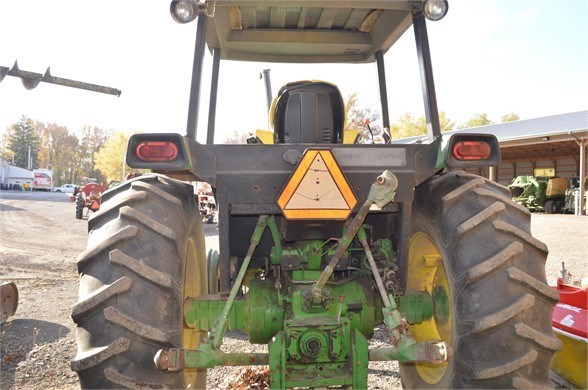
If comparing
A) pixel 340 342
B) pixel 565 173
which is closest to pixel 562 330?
pixel 340 342

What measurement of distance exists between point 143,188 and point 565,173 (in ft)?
122

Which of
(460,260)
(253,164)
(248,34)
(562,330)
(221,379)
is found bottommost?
(221,379)

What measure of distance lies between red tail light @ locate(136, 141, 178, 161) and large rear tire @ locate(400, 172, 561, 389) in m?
1.57

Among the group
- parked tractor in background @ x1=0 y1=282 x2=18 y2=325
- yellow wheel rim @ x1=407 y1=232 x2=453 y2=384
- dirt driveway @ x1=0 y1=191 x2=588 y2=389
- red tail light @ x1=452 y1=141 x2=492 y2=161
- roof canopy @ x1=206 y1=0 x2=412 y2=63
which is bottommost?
dirt driveway @ x1=0 y1=191 x2=588 y2=389

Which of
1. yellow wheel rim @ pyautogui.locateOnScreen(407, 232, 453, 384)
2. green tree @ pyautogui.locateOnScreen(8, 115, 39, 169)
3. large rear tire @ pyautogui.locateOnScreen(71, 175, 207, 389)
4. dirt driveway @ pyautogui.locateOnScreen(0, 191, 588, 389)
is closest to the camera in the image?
large rear tire @ pyautogui.locateOnScreen(71, 175, 207, 389)

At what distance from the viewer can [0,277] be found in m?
7.75

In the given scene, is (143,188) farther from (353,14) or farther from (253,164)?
(353,14)

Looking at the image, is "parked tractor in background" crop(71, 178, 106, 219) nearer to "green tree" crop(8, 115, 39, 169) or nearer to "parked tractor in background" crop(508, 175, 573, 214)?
"parked tractor in background" crop(508, 175, 573, 214)

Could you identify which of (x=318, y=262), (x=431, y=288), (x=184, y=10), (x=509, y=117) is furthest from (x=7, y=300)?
(x=509, y=117)

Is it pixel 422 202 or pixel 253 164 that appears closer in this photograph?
pixel 253 164

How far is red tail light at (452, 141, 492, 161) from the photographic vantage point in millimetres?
2607

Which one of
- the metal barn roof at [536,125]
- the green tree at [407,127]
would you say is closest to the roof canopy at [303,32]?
the metal barn roof at [536,125]

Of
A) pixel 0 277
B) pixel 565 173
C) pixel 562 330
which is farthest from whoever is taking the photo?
pixel 565 173

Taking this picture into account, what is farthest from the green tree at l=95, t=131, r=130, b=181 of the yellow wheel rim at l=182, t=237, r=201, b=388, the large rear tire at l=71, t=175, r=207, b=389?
the large rear tire at l=71, t=175, r=207, b=389
